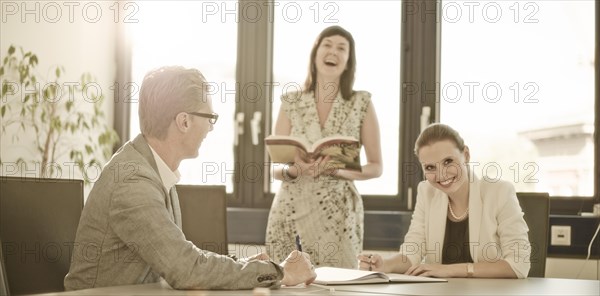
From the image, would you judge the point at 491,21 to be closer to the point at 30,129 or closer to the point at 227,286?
the point at 30,129

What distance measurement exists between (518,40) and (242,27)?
5.34 feet

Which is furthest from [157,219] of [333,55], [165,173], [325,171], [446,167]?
[333,55]

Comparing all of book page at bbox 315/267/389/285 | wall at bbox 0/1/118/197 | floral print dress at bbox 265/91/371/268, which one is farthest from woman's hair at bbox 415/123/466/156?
wall at bbox 0/1/118/197

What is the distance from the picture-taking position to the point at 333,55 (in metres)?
3.29

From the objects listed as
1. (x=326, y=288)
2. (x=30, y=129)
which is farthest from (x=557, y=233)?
(x=30, y=129)

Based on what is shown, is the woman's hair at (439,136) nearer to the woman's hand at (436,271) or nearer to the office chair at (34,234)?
the woman's hand at (436,271)

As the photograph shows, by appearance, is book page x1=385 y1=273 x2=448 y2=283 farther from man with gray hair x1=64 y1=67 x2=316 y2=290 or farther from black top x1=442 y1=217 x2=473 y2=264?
black top x1=442 y1=217 x2=473 y2=264

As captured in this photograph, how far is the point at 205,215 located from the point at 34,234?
77cm

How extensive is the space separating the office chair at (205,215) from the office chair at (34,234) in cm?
57

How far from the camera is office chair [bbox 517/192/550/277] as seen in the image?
103 inches

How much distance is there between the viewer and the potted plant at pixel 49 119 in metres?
3.86

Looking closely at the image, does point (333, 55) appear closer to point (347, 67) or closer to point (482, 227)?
point (347, 67)

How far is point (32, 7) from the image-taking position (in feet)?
13.4

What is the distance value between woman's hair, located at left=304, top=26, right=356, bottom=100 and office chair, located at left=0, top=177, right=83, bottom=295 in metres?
1.39
